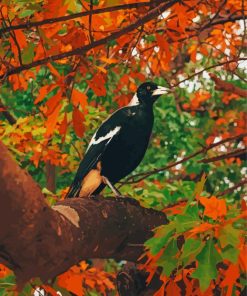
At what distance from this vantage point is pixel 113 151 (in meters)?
6.48

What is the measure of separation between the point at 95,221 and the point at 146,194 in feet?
15.1

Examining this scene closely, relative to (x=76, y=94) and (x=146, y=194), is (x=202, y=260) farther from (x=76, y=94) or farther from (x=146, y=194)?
(x=146, y=194)

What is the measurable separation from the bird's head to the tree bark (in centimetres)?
254

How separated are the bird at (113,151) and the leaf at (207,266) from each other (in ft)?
10.1

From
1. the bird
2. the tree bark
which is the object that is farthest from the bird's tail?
the tree bark

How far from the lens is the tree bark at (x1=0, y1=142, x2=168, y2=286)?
9.89 ft

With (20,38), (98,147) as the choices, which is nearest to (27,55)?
(20,38)

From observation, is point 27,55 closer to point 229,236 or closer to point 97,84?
point 97,84

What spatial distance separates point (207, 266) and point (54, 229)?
0.69 metres

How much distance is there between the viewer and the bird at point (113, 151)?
645cm

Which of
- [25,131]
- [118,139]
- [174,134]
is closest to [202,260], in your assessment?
[118,139]

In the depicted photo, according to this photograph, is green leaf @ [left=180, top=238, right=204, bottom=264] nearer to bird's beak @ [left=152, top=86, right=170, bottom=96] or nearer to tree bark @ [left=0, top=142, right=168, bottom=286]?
tree bark @ [left=0, top=142, right=168, bottom=286]

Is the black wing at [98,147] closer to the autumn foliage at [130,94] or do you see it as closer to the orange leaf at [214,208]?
the autumn foliage at [130,94]

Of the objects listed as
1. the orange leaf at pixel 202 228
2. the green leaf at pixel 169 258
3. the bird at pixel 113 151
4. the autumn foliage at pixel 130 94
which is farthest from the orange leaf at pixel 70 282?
the bird at pixel 113 151
